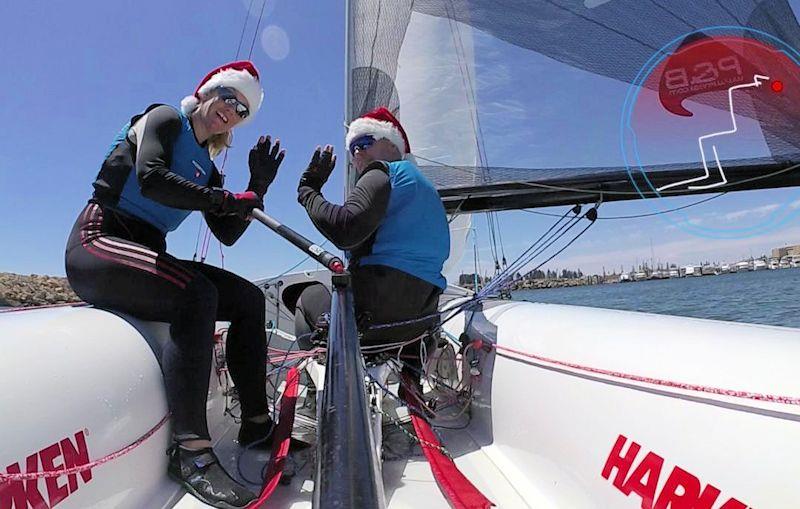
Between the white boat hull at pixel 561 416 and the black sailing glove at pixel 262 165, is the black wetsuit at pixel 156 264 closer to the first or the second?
the white boat hull at pixel 561 416

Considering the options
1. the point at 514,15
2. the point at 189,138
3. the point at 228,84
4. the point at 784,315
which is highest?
the point at 514,15

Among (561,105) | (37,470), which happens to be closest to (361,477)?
(37,470)

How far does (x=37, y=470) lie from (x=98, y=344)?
1.18ft

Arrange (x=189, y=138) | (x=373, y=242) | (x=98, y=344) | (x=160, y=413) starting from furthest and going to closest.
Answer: (x=373, y=242)
(x=189, y=138)
(x=160, y=413)
(x=98, y=344)

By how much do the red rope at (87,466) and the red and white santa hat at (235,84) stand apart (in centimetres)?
105

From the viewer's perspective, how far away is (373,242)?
1.85m

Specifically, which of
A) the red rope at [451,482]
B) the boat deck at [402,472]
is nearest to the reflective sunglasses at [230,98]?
the boat deck at [402,472]

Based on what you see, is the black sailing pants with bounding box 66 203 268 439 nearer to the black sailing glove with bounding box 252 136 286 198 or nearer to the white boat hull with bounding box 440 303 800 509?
the black sailing glove with bounding box 252 136 286 198

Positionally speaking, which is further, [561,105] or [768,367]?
[561,105]

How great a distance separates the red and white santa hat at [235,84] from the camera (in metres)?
1.65

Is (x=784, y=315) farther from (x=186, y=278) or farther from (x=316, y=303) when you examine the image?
(x=186, y=278)

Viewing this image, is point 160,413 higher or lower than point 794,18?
lower

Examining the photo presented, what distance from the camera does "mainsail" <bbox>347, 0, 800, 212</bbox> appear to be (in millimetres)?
2061

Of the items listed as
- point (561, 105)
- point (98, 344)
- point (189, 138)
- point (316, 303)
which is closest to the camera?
point (98, 344)
